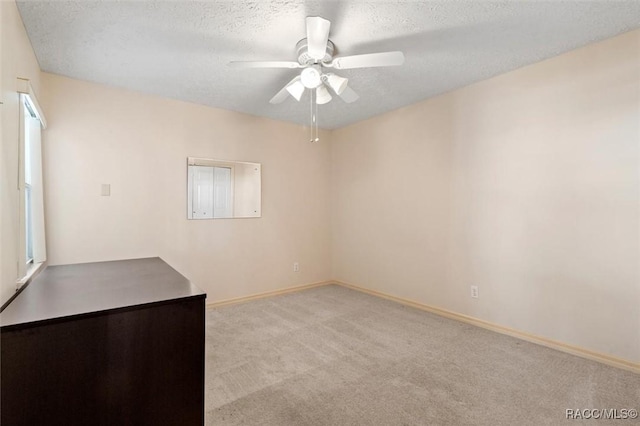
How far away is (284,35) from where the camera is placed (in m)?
2.13

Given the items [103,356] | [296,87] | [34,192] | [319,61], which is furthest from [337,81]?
[34,192]

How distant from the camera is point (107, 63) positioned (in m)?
2.54

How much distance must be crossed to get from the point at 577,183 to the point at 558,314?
1.10 meters

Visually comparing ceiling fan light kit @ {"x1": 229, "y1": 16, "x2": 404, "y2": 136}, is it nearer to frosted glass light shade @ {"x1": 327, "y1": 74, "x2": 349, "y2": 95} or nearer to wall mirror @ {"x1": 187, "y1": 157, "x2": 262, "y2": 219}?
frosted glass light shade @ {"x1": 327, "y1": 74, "x2": 349, "y2": 95}

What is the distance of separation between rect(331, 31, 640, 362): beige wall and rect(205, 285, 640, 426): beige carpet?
1.25 feet

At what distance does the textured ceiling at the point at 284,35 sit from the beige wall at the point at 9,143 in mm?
269

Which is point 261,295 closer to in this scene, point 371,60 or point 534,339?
point 534,339

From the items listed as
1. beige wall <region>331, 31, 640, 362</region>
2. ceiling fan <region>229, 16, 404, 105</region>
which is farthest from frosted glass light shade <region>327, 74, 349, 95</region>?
beige wall <region>331, 31, 640, 362</region>

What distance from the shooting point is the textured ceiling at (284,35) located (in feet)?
6.13

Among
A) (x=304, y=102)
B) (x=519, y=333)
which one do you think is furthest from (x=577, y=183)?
(x=304, y=102)

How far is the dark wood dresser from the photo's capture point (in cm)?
105

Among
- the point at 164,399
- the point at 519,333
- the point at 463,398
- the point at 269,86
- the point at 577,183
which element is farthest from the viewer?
the point at 269,86

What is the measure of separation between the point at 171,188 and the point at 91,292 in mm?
2117

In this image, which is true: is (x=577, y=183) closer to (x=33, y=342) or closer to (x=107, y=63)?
(x=33, y=342)
